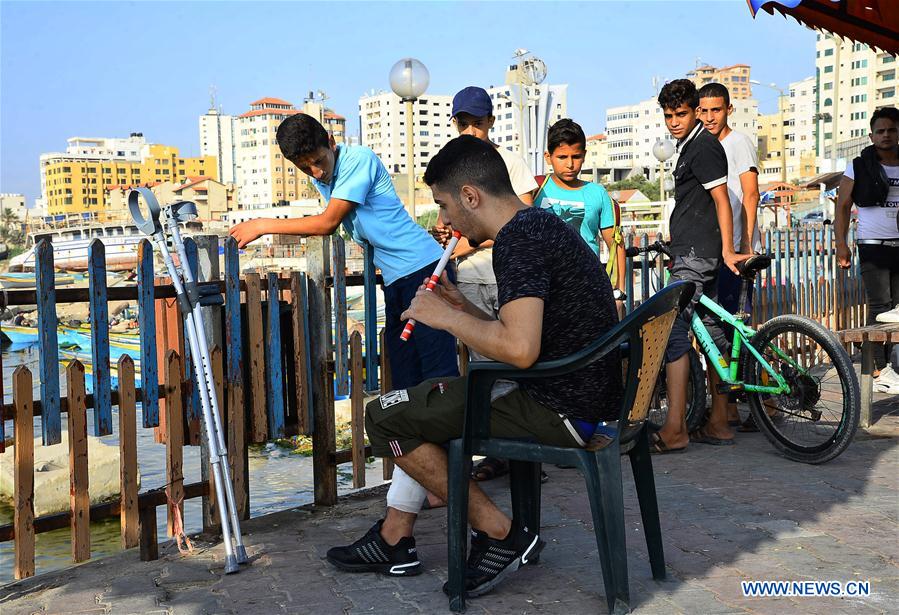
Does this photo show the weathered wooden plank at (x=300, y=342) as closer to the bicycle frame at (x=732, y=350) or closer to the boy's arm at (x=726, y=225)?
the bicycle frame at (x=732, y=350)

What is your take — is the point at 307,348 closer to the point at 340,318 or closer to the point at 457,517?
the point at 340,318

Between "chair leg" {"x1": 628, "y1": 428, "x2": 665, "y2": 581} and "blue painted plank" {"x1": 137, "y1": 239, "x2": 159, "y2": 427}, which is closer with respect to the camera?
"chair leg" {"x1": 628, "y1": 428, "x2": 665, "y2": 581}

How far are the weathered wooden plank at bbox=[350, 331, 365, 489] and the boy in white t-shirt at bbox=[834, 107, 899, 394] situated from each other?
4118mm

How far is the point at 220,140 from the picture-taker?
18950cm

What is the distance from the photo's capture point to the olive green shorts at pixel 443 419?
3053 mm

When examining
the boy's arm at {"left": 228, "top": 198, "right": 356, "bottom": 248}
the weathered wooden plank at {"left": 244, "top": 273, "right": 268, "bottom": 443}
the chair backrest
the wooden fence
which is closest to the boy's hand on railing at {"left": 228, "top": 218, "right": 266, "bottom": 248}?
the boy's arm at {"left": 228, "top": 198, "right": 356, "bottom": 248}

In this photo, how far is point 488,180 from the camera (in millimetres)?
A: 3146

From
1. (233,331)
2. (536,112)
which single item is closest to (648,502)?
(233,331)

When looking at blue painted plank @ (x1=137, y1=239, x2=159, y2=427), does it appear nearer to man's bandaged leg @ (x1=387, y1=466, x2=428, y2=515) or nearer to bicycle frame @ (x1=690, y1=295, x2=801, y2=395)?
man's bandaged leg @ (x1=387, y1=466, x2=428, y2=515)

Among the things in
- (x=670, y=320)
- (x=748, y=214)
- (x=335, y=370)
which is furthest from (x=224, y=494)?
(x=748, y=214)

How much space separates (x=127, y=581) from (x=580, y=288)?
217 cm

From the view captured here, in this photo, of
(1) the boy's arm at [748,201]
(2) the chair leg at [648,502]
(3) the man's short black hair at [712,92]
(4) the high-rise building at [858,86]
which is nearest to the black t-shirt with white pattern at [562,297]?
(2) the chair leg at [648,502]

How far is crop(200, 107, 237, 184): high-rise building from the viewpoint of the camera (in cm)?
17738

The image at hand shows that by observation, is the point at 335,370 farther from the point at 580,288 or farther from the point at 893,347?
the point at 893,347
